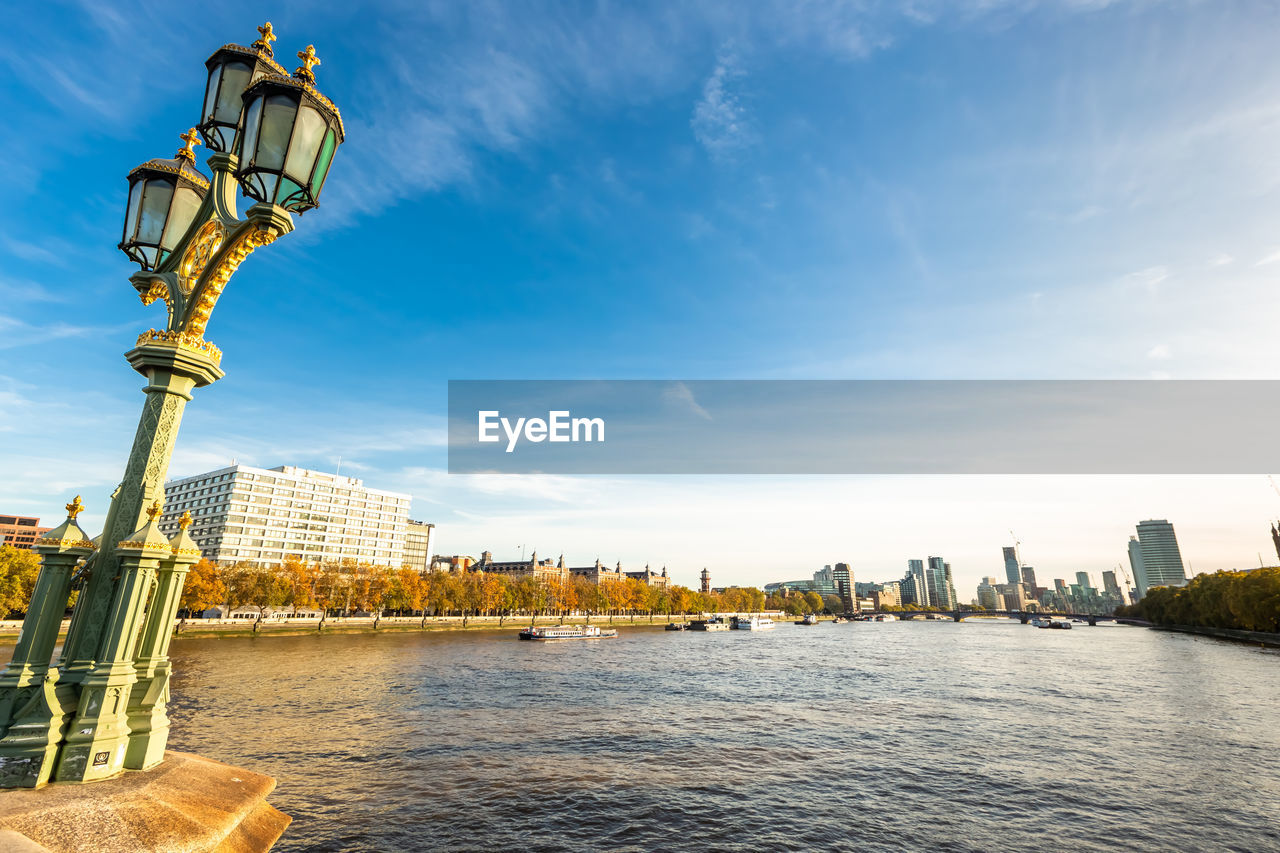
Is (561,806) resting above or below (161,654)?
below

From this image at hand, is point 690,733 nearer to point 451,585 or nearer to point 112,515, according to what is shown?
point 112,515

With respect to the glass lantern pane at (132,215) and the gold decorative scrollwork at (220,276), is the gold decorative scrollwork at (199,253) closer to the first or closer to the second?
the gold decorative scrollwork at (220,276)

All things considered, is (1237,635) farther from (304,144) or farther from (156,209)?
(156,209)

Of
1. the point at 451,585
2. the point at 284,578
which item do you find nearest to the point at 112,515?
the point at 284,578

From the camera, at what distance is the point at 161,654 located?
12.6 m

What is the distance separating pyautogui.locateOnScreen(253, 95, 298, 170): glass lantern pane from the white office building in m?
184

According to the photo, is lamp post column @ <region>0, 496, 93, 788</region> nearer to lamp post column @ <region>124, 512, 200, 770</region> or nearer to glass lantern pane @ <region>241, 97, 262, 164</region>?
lamp post column @ <region>124, 512, 200, 770</region>

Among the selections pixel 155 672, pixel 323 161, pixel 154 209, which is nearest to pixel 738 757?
pixel 155 672

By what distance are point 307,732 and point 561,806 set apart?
56.4ft

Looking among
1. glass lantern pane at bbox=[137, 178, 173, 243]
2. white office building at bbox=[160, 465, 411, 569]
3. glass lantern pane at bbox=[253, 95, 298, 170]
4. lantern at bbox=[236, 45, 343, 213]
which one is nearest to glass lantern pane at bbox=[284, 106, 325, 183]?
lantern at bbox=[236, 45, 343, 213]

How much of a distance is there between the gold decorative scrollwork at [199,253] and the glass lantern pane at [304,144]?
12.5 feet

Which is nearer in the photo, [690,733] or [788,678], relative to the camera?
[690,733]

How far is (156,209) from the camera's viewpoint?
14.2 meters

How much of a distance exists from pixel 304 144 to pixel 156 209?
605 centimetres
